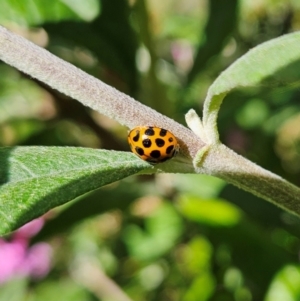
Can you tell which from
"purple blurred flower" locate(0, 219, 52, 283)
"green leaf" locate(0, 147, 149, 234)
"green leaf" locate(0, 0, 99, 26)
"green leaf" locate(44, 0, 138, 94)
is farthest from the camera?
"purple blurred flower" locate(0, 219, 52, 283)

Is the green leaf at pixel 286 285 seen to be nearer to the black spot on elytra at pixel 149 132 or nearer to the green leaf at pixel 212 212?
the green leaf at pixel 212 212

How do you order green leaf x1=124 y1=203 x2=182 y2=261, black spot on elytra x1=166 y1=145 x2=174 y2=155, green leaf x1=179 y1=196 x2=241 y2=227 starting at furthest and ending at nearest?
green leaf x1=124 y1=203 x2=182 y2=261 < green leaf x1=179 y1=196 x2=241 y2=227 < black spot on elytra x1=166 y1=145 x2=174 y2=155

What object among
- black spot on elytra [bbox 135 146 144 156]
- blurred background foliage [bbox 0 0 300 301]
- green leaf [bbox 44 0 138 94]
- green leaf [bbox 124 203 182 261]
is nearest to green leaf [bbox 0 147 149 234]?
black spot on elytra [bbox 135 146 144 156]

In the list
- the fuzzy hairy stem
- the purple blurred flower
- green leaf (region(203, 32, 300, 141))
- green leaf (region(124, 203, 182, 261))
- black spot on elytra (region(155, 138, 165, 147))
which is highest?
green leaf (region(203, 32, 300, 141))

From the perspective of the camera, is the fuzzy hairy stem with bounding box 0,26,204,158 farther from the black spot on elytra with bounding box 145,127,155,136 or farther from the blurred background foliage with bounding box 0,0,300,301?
the blurred background foliage with bounding box 0,0,300,301

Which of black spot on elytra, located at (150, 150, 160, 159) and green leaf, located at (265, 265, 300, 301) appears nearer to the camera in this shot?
black spot on elytra, located at (150, 150, 160, 159)

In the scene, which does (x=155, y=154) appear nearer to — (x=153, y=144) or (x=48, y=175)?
(x=153, y=144)

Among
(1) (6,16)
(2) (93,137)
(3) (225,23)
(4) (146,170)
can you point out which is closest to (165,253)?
(2) (93,137)

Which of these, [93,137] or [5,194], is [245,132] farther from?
[5,194]
